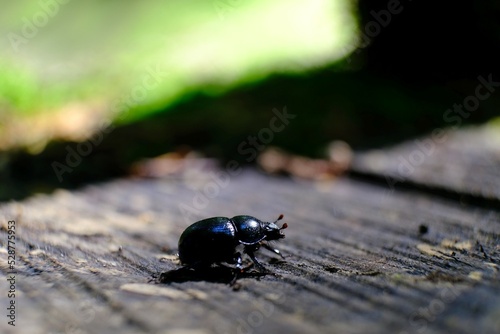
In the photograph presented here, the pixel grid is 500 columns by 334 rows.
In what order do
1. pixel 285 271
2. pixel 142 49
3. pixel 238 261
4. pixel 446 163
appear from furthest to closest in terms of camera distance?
pixel 142 49, pixel 446 163, pixel 238 261, pixel 285 271

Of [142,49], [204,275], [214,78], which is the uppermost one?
[142,49]

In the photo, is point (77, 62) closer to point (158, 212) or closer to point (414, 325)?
point (158, 212)

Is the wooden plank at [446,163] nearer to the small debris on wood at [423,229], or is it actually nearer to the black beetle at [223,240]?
the small debris on wood at [423,229]

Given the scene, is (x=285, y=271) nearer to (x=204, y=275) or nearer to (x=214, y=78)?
(x=204, y=275)

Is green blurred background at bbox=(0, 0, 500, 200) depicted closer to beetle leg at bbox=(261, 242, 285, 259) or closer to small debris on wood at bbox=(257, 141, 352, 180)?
small debris on wood at bbox=(257, 141, 352, 180)

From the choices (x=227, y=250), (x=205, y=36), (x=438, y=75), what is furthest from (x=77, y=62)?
(x=227, y=250)

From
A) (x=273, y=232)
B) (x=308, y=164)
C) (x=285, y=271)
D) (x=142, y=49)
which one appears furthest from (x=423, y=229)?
(x=142, y=49)
